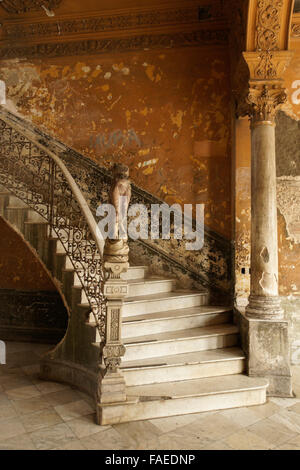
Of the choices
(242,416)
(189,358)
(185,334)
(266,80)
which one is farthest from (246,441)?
(266,80)

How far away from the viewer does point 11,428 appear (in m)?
2.96

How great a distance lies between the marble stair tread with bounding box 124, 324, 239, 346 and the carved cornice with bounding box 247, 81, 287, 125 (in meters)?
2.67

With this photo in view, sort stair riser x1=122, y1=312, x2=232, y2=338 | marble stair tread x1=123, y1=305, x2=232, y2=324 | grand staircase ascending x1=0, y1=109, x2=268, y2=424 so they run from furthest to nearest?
marble stair tread x1=123, y1=305, x2=232, y2=324
stair riser x1=122, y1=312, x2=232, y2=338
grand staircase ascending x1=0, y1=109, x2=268, y2=424

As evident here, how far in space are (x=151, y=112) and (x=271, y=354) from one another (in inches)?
163

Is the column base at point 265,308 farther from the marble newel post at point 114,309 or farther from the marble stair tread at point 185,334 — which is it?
the marble newel post at point 114,309

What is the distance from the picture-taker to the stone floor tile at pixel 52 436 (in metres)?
2.72

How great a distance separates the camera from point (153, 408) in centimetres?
317

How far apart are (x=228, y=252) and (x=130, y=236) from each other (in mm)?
1626

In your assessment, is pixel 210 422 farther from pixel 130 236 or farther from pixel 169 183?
pixel 169 183

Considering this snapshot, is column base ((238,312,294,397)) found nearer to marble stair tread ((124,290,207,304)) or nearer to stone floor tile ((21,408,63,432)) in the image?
marble stair tread ((124,290,207,304))

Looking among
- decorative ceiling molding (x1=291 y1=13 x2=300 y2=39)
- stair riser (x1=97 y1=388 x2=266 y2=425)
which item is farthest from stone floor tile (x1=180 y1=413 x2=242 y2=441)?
decorative ceiling molding (x1=291 y1=13 x2=300 y2=39)

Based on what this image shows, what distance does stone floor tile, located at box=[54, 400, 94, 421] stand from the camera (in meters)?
3.21

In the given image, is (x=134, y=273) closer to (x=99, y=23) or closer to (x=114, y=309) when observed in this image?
(x=114, y=309)
